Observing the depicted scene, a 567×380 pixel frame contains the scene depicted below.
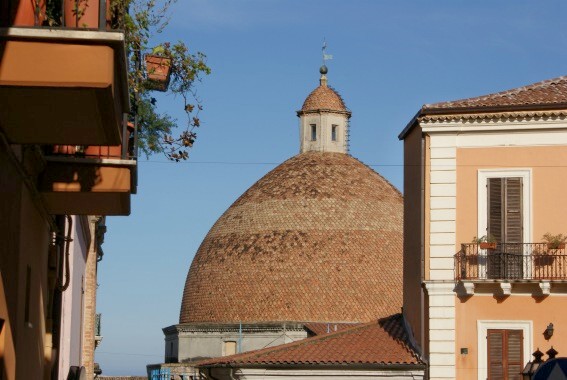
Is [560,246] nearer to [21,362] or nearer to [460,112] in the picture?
[460,112]

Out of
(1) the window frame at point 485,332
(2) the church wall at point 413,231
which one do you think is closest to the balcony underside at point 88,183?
(1) the window frame at point 485,332

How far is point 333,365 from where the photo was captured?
2322 centimetres

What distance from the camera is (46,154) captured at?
950cm

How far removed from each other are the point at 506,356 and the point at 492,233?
208 cm

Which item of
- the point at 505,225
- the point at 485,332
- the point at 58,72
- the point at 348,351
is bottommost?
the point at 348,351

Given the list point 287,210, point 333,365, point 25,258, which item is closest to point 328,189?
point 287,210

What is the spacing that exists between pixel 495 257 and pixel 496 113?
2466 millimetres

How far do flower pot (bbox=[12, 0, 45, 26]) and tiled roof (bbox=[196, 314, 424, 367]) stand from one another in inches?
630

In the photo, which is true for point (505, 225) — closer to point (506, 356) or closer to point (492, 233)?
point (492, 233)

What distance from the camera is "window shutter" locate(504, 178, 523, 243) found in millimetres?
21547

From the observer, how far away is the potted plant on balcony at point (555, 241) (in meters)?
20.9

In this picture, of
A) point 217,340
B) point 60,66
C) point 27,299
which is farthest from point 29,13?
point 217,340

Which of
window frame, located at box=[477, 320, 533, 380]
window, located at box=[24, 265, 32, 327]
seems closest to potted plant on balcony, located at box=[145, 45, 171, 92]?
window, located at box=[24, 265, 32, 327]

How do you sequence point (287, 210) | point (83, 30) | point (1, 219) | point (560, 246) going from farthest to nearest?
point (287, 210)
point (560, 246)
point (1, 219)
point (83, 30)
